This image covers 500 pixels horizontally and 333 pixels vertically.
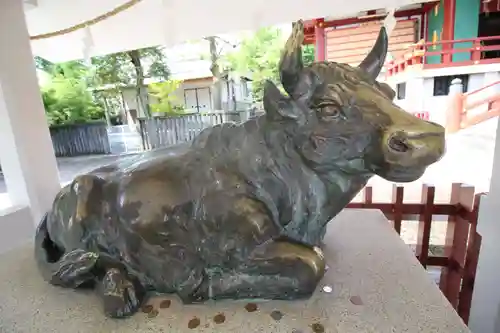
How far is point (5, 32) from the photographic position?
A: 1.14m

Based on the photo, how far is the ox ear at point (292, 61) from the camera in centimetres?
46

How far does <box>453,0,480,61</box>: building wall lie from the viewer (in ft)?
14.5

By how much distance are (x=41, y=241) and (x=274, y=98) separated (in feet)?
1.95

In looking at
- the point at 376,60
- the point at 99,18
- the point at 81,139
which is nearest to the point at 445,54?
the point at 99,18

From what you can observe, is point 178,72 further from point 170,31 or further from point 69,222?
point 69,222

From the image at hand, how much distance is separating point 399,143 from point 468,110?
4536 millimetres

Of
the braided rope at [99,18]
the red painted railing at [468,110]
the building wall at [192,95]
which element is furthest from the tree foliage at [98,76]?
the red painted railing at [468,110]

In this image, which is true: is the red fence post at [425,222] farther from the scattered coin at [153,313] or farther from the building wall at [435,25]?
A: the building wall at [435,25]

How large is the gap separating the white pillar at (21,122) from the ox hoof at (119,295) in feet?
2.82

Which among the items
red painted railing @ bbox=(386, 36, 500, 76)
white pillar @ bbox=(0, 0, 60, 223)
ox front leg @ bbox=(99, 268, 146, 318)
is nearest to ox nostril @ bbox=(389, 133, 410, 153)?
ox front leg @ bbox=(99, 268, 146, 318)

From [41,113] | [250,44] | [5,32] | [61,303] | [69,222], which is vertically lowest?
[61,303]

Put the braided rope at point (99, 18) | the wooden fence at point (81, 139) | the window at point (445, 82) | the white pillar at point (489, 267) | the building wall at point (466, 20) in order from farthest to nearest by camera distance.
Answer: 1. the wooden fence at point (81, 139)
2. the window at point (445, 82)
3. the building wall at point (466, 20)
4. the braided rope at point (99, 18)
5. the white pillar at point (489, 267)

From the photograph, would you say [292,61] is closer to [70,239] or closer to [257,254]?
[257,254]

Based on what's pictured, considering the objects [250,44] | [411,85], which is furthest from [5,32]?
[411,85]
